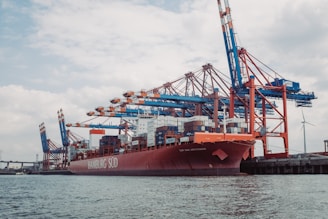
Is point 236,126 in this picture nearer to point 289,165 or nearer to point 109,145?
point 289,165

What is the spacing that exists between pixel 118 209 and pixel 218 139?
89.5ft

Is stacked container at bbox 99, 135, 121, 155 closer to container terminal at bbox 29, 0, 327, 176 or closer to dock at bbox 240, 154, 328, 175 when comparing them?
container terminal at bbox 29, 0, 327, 176

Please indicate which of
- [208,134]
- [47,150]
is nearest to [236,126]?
[208,134]

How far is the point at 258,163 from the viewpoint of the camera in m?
48.9

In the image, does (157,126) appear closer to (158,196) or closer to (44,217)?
(158,196)

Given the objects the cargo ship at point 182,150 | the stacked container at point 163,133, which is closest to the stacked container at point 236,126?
the cargo ship at point 182,150

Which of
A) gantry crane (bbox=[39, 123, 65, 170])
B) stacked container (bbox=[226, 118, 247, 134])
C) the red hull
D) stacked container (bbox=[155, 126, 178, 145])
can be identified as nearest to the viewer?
the red hull

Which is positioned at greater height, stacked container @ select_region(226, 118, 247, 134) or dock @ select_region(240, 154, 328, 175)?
stacked container @ select_region(226, 118, 247, 134)

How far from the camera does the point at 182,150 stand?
42.6m

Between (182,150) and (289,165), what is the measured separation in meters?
Answer: 12.6

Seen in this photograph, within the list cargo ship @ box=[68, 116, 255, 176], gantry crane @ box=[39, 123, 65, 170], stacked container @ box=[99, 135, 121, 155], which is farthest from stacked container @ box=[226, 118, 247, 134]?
gantry crane @ box=[39, 123, 65, 170]

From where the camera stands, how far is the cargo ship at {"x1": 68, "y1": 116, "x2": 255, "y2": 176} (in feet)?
136

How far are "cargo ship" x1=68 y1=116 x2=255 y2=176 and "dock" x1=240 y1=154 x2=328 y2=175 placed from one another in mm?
3974

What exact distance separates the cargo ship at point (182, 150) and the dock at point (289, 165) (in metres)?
3.97
